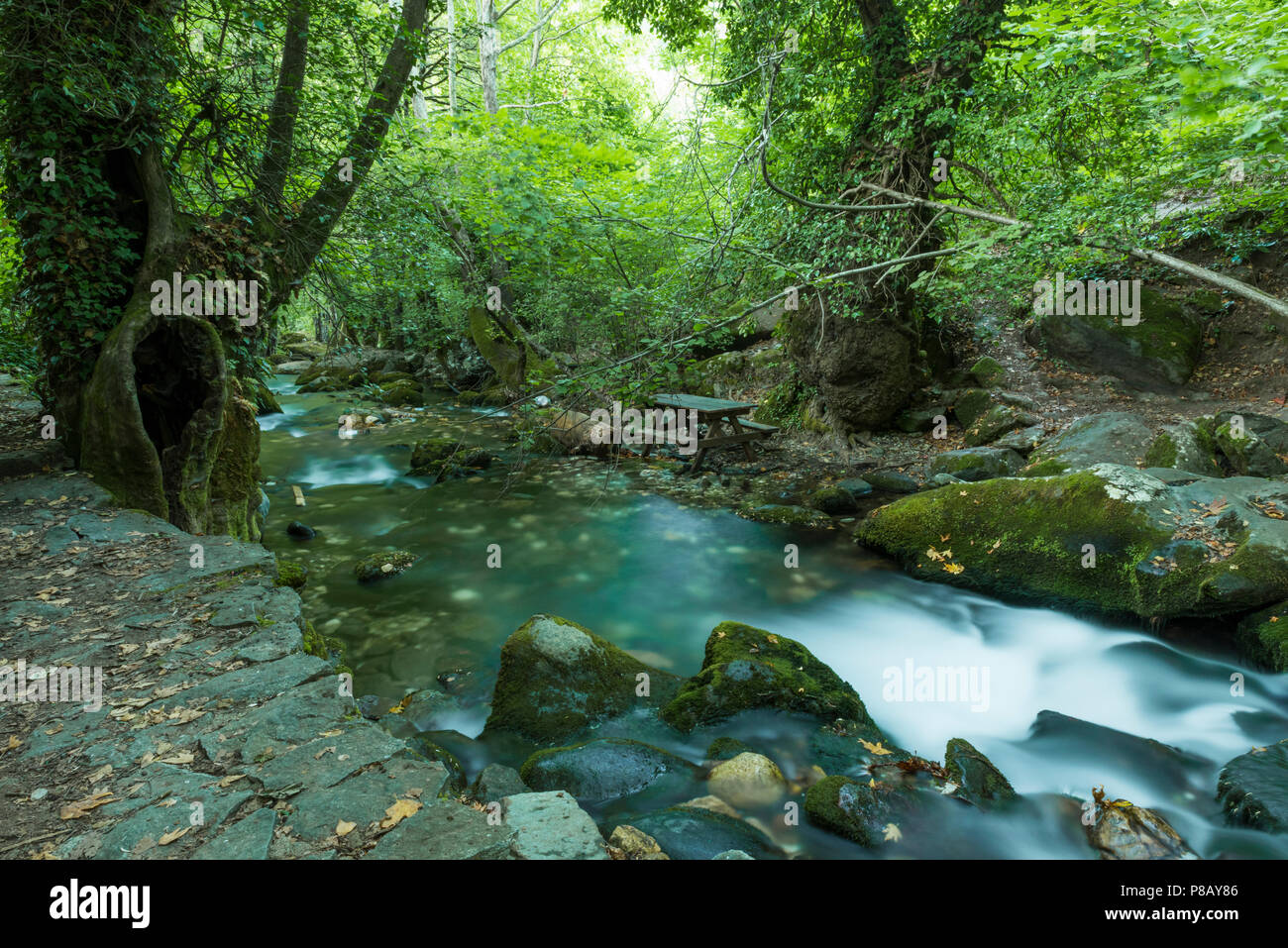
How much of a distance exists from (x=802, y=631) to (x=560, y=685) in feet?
9.93

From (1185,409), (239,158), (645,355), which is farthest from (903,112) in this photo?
(239,158)

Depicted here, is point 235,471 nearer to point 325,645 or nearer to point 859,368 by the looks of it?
point 325,645

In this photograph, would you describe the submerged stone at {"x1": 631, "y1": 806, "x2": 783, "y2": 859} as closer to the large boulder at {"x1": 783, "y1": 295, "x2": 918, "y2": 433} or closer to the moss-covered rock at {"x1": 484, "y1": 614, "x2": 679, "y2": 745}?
the moss-covered rock at {"x1": 484, "y1": 614, "x2": 679, "y2": 745}

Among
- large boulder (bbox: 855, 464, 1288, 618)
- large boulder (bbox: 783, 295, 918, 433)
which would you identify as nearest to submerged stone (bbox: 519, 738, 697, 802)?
large boulder (bbox: 855, 464, 1288, 618)

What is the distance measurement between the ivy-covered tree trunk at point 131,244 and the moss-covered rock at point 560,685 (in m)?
3.68

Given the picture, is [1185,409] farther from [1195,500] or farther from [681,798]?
[681,798]

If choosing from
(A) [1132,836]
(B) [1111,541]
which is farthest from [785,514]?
(A) [1132,836]

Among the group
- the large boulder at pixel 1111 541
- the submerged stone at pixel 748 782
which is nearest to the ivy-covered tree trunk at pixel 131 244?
the submerged stone at pixel 748 782

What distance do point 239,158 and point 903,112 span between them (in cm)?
891

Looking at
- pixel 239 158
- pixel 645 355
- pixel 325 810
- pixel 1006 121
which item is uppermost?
pixel 1006 121

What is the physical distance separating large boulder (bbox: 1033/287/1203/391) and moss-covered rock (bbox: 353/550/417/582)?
11.5m

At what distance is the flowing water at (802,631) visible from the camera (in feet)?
14.7

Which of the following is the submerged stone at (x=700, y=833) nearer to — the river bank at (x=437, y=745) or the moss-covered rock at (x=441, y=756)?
the river bank at (x=437, y=745)
